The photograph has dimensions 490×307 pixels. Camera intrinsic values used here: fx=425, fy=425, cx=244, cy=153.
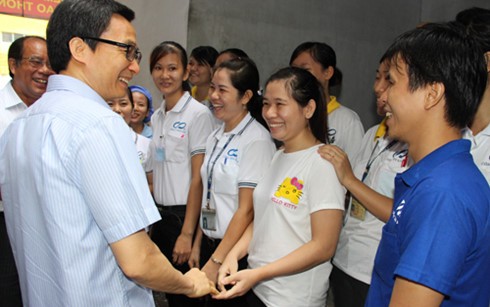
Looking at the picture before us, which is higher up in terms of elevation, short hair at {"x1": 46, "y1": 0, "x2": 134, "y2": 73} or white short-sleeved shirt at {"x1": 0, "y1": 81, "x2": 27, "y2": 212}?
short hair at {"x1": 46, "y1": 0, "x2": 134, "y2": 73}

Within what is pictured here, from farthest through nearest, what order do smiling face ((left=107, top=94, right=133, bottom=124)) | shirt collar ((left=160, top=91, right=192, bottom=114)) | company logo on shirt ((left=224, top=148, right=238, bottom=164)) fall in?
smiling face ((left=107, top=94, right=133, bottom=124)), shirt collar ((left=160, top=91, right=192, bottom=114)), company logo on shirt ((left=224, top=148, right=238, bottom=164))

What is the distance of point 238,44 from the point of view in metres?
5.01

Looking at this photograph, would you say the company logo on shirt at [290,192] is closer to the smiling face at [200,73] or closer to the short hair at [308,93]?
the short hair at [308,93]

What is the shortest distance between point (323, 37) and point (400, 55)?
4.99 meters

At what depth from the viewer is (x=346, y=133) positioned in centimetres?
260

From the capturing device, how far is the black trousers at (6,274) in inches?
86.0

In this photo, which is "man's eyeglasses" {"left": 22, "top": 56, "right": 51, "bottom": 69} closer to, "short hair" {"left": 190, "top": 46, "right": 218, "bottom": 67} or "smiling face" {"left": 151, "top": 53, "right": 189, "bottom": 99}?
"smiling face" {"left": 151, "top": 53, "right": 189, "bottom": 99}

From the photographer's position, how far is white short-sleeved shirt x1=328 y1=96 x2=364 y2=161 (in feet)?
8.46

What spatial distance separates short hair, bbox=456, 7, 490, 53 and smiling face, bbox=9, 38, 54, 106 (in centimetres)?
211

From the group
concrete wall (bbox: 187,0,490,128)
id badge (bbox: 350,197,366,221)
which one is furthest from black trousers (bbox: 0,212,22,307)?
concrete wall (bbox: 187,0,490,128)

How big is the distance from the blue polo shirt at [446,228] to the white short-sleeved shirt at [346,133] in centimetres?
160

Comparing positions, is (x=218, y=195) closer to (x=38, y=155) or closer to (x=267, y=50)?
(x=38, y=155)

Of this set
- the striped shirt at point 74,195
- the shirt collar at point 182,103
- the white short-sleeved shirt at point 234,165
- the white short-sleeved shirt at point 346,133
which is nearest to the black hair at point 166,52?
the shirt collar at point 182,103

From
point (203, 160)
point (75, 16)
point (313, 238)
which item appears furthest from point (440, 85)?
point (203, 160)
